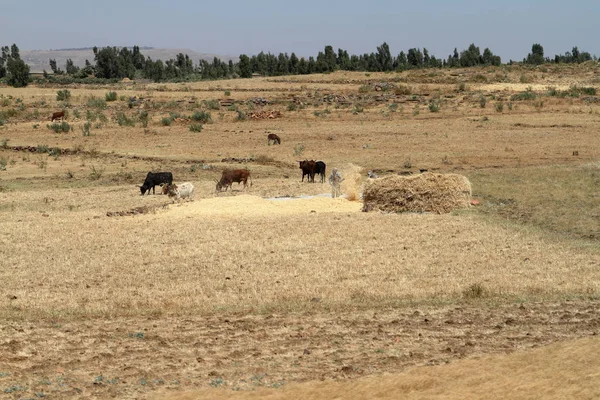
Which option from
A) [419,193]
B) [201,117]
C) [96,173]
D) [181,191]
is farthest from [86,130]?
[419,193]

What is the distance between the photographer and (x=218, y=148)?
127 ft

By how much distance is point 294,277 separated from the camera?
15.9 m

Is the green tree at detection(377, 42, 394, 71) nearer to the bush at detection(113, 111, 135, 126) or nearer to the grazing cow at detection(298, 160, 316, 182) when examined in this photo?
the bush at detection(113, 111, 135, 126)

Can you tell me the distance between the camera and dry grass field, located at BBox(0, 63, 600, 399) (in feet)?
34.2

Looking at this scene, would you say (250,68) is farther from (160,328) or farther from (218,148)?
(160,328)

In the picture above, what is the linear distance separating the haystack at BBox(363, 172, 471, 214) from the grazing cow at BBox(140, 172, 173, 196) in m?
7.17

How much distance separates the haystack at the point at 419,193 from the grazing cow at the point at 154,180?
7168 mm

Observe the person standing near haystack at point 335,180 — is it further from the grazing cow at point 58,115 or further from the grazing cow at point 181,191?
the grazing cow at point 58,115

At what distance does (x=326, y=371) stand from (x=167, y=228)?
1086cm

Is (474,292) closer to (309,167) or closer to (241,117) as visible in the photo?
(309,167)

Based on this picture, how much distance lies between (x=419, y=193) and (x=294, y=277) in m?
7.29

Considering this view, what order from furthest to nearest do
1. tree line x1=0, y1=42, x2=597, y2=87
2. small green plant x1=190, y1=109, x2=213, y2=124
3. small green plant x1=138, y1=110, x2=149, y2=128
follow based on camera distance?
tree line x1=0, y1=42, x2=597, y2=87, small green plant x1=190, y1=109, x2=213, y2=124, small green plant x1=138, y1=110, x2=149, y2=128

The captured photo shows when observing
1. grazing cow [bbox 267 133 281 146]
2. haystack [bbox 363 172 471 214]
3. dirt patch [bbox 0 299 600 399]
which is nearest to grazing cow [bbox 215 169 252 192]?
haystack [bbox 363 172 471 214]

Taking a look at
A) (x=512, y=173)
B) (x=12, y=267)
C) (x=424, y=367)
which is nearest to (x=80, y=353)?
(x=424, y=367)
